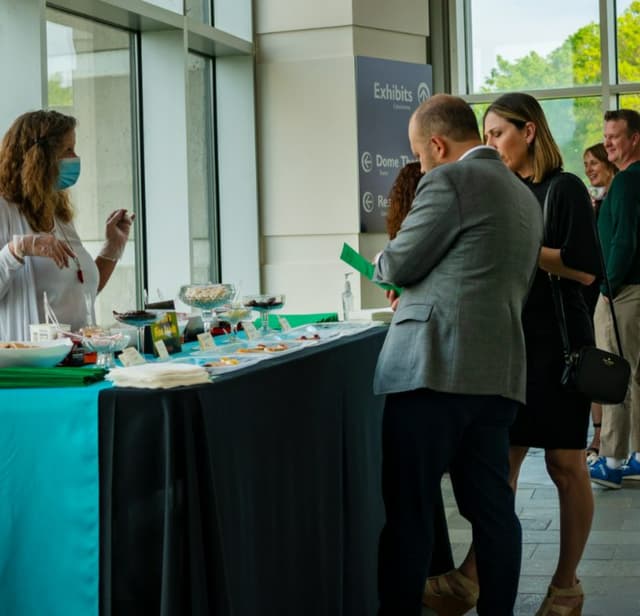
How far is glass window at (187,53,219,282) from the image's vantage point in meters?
7.22

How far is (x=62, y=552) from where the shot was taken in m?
2.29

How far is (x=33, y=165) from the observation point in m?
3.32

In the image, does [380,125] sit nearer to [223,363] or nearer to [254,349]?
[254,349]

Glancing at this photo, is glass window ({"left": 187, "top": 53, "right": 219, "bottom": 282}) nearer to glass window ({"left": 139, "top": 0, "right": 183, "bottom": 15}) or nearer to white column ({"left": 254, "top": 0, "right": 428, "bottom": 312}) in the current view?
white column ({"left": 254, "top": 0, "right": 428, "bottom": 312})

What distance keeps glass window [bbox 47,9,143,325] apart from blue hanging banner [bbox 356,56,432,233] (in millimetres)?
1591

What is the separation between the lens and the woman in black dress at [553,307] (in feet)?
10.6

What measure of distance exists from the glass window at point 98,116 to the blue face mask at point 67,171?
2308 mm

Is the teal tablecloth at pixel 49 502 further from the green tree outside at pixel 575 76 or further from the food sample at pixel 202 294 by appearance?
the green tree outside at pixel 575 76

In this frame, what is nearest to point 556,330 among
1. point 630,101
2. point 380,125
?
point 380,125

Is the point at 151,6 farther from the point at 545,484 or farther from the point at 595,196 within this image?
the point at 545,484

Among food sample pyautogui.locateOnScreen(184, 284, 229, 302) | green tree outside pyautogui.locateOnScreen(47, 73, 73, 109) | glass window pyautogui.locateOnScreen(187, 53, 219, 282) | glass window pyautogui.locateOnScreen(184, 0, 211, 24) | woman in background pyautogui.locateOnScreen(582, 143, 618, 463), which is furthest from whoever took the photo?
glass window pyautogui.locateOnScreen(187, 53, 219, 282)

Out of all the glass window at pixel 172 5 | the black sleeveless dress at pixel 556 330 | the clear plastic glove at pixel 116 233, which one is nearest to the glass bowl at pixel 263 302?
the clear plastic glove at pixel 116 233

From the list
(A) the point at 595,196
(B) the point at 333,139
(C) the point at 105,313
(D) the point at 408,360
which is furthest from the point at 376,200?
(D) the point at 408,360

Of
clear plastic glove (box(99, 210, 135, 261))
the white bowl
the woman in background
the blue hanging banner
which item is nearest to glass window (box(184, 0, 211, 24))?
the blue hanging banner
